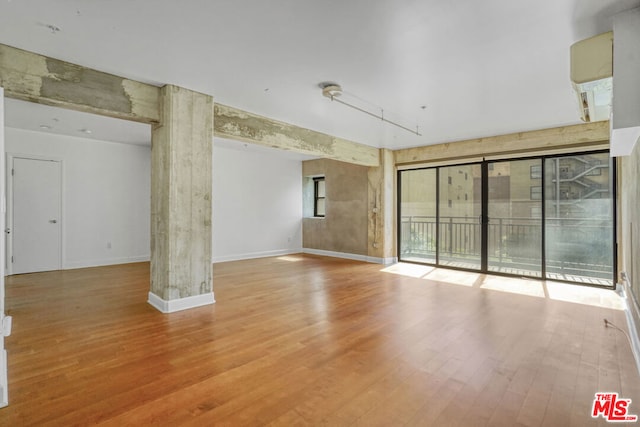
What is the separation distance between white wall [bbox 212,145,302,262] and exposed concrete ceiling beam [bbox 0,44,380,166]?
115 inches

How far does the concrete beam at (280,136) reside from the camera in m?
4.29

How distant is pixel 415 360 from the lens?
252 cm

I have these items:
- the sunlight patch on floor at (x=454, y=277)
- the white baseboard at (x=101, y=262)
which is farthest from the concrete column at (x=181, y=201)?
the sunlight patch on floor at (x=454, y=277)

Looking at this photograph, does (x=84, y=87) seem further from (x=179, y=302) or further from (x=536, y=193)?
(x=536, y=193)

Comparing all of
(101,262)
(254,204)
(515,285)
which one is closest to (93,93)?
(101,262)

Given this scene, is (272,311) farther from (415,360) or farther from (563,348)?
(563,348)

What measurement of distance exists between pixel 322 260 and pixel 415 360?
16.8ft

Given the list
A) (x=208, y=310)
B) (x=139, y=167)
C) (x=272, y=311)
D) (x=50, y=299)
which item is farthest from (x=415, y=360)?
(x=139, y=167)

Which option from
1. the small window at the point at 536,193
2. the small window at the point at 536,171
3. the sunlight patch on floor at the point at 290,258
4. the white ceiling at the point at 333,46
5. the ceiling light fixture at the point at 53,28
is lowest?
the sunlight patch on floor at the point at 290,258

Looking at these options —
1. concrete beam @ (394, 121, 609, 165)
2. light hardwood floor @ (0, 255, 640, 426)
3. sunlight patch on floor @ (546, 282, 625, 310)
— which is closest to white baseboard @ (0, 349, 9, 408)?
light hardwood floor @ (0, 255, 640, 426)

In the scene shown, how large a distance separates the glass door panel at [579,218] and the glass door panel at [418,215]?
209 cm

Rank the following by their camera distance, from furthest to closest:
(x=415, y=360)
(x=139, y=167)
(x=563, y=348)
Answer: (x=139, y=167), (x=563, y=348), (x=415, y=360)

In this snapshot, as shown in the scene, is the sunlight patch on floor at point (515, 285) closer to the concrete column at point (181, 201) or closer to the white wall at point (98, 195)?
the concrete column at point (181, 201)

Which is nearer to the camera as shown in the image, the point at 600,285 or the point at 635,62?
the point at 635,62
